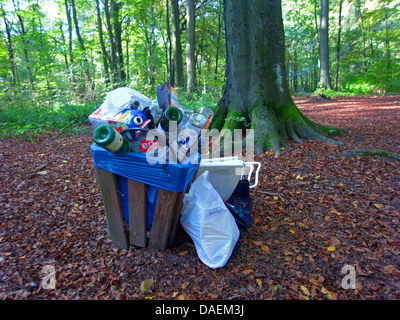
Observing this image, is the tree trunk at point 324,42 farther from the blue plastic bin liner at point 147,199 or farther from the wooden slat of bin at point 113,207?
the wooden slat of bin at point 113,207

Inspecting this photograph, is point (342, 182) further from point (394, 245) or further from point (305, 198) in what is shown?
point (394, 245)

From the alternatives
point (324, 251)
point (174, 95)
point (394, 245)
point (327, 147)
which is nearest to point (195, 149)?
point (174, 95)

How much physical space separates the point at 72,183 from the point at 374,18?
2096cm

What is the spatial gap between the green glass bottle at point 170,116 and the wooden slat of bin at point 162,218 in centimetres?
49

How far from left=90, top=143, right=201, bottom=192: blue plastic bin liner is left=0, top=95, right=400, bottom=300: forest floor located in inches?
24.9

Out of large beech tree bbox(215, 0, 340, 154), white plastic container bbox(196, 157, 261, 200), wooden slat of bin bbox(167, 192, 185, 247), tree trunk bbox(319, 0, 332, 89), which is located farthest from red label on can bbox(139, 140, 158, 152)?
tree trunk bbox(319, 0, 332, 89)

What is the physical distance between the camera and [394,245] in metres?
2.05

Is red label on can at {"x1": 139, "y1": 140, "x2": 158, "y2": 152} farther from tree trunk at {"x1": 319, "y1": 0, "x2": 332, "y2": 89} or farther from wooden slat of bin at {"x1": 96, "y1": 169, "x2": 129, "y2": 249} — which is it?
tree trunk at {"x1": 319, "y1": 0, "x2": 332, "y2": 89}

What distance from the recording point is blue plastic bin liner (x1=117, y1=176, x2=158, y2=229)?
1986 mm

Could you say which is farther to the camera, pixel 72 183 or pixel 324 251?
pixel 72 183

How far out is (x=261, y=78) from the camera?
4.38 meters

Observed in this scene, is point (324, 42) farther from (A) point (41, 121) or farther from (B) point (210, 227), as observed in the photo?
(B) point (210, 227)

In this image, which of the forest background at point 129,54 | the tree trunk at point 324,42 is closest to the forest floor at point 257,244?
the forest background at point 129,54

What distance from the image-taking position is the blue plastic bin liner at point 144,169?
71.7 inches
